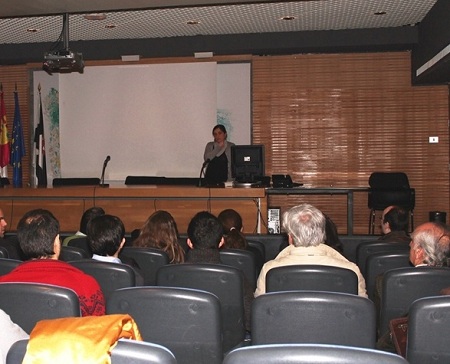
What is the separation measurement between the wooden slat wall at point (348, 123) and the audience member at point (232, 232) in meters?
5.49

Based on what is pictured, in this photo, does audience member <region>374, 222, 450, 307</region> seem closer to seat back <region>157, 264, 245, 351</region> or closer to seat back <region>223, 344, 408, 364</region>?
seat back <region>157, 264, 245, 351</region>

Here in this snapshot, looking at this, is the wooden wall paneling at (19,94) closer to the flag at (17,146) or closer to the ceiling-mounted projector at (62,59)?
the flag at (17,146)

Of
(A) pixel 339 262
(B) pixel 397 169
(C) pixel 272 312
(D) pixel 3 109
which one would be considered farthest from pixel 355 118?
(C) pixel 272 312

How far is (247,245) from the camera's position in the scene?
16.9 ft

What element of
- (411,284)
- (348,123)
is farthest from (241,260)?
(348,123)

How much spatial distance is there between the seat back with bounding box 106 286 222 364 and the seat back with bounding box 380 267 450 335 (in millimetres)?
959

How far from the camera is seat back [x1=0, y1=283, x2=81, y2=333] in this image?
2.50 m

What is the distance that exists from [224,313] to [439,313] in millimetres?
1336

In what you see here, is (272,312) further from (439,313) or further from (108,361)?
(108,361)

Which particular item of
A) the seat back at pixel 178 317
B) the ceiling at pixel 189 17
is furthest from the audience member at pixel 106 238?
the ceiling at pixel 189 17

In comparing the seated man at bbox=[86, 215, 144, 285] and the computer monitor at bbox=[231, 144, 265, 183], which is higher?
the computer monitor at bbox=[231, 144, 265, 183]

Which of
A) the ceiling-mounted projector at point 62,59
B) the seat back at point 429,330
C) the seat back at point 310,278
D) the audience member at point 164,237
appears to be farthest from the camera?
the ceiling-mounted projector at point 62,59

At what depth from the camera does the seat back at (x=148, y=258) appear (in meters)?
4.24

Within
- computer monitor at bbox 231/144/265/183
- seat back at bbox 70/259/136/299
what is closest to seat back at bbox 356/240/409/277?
seat back at bbox 70/259/136/299
